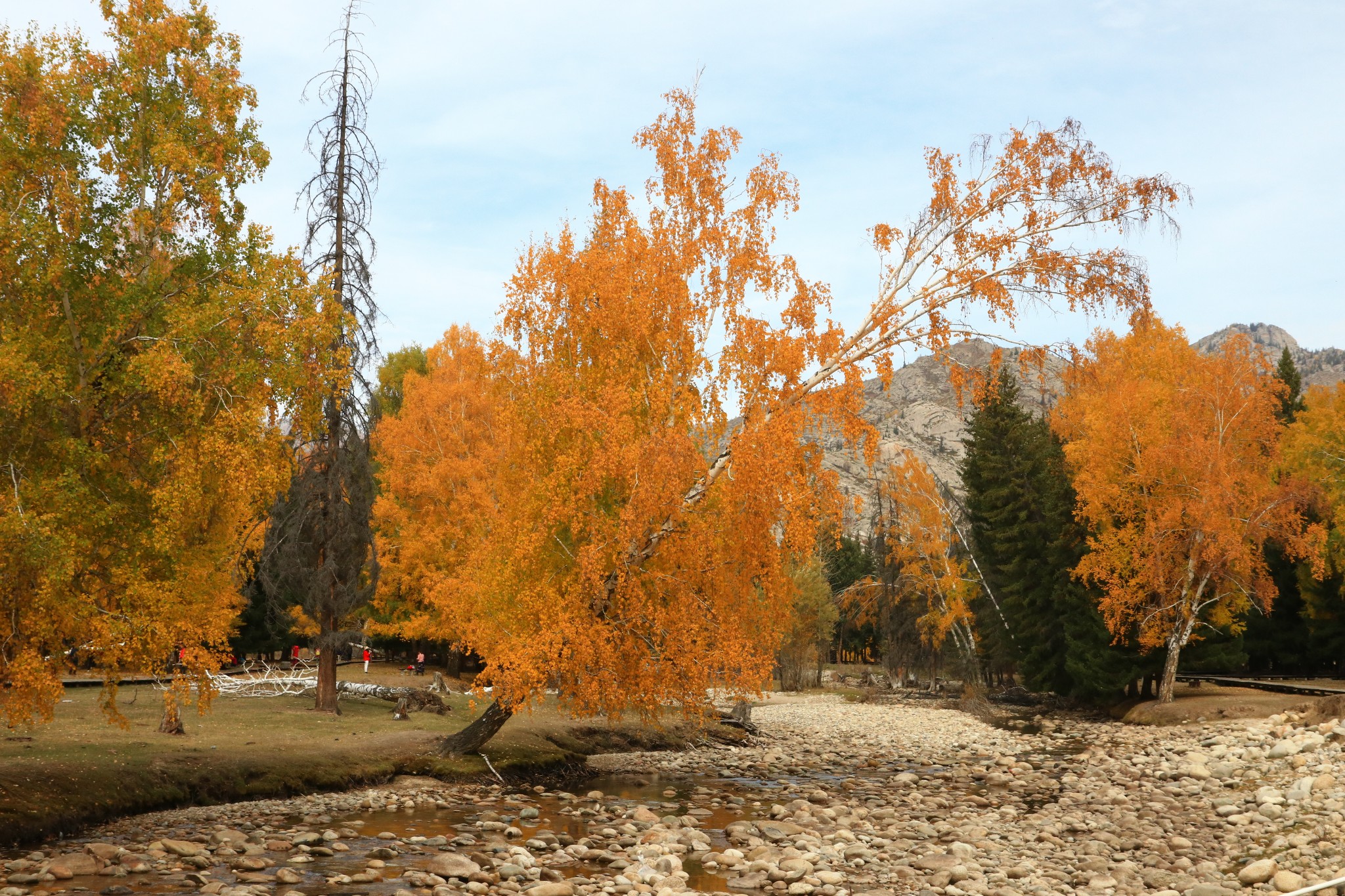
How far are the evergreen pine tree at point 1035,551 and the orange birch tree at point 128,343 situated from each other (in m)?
28.2

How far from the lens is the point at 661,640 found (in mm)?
16719

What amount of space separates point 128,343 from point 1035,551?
35414mm

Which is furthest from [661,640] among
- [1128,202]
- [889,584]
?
[889,584]

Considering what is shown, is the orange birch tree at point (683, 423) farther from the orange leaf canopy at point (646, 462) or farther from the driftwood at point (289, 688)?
the driftwood at point (289, 688)

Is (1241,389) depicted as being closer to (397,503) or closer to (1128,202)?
(1128,202)

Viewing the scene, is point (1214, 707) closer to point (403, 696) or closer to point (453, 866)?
point (403, 696)

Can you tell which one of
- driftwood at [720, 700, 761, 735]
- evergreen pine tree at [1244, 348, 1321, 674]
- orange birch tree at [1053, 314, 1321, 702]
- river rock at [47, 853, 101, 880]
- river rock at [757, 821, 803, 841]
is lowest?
driftwood at [720, 700, 761, 735]

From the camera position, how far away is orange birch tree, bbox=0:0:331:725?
10.5 metres

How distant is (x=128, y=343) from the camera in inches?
444

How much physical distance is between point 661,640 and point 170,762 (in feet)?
27.9

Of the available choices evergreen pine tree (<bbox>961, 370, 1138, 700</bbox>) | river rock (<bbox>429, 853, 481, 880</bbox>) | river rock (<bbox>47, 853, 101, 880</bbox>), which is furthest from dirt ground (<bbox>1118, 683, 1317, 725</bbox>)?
river rock (<bbox>47, 853, 101, 880</bbox>)

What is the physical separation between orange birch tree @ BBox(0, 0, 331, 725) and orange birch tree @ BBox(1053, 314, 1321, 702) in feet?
82.6

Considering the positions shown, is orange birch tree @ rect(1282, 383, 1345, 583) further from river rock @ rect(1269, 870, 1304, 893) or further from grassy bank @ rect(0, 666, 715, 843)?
river rock @ rect(1269, 870, 1304, 893)

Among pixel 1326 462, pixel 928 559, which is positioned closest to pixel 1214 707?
pixel 1326 462
